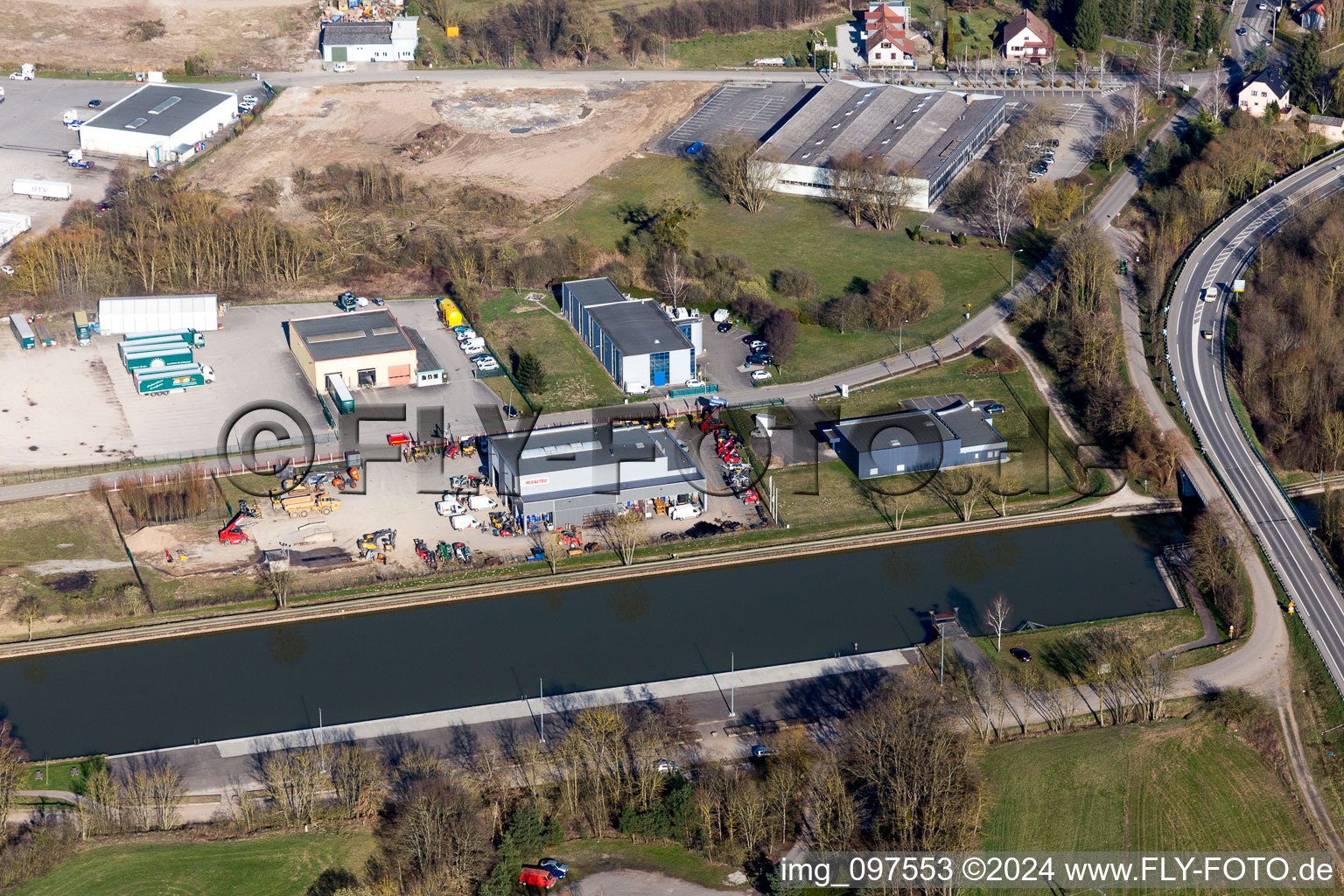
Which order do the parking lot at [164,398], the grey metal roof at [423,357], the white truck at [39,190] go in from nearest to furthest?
the parking lot at [164,398], the grey metal roof at [423,357], the white truck at [39,190]

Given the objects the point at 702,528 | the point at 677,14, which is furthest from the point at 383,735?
the point at 677,14

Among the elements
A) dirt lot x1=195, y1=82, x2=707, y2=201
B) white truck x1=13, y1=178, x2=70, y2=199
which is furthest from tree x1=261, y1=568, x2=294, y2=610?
white truck x1=13, y1=178, x2=70, y2=199

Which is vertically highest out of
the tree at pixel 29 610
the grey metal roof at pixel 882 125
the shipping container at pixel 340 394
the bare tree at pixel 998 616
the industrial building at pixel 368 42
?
the industrial building at pixel 368 42

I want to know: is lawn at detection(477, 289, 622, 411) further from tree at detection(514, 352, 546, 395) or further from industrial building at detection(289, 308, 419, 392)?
industrial building at detection(289, 308, 419, 392)

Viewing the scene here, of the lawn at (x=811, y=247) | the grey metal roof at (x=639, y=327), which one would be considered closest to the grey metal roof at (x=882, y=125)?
the lawn at (x=811, y=247)

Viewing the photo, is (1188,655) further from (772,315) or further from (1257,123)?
(1257,123)

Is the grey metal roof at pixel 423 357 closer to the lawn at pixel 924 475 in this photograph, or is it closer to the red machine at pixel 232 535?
the red machine at pixel 232 535

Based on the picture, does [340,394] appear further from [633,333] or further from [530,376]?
[633,333]

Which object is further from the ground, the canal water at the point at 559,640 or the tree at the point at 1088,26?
the tree at the point at 1088,26

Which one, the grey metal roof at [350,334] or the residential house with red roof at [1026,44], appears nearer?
the grey metal roof at [350,334]
